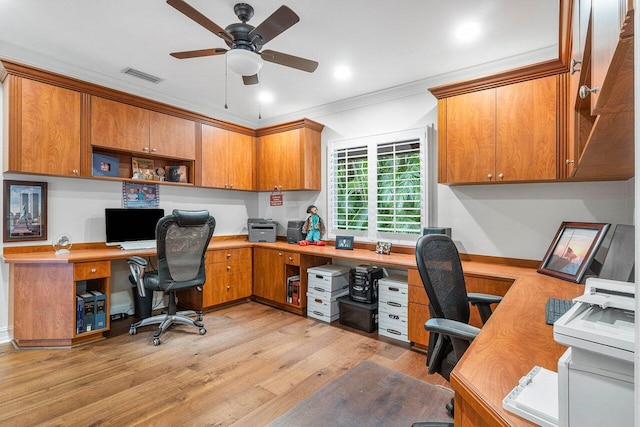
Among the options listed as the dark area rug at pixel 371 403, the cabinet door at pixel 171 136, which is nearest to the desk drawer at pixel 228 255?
the cabinet door at pixel 171 136

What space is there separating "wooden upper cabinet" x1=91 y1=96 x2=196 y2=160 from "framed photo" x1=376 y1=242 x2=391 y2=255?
2.61 meters

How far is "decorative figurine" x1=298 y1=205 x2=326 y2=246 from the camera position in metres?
4.38

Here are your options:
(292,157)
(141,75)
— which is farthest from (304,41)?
(141,75)

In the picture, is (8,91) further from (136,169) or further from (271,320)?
(271,320)

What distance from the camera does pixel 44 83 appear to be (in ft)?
9.85

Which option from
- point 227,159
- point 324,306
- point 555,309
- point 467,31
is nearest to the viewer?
point 555,309

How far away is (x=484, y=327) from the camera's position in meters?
1.39

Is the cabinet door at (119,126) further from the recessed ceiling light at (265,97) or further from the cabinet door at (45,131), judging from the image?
the recessed ceiling light at (265,97)

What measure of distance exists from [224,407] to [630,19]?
2.53 meters

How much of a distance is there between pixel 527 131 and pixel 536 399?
2445 millimetres

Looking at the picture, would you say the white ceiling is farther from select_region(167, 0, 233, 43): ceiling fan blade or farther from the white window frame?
the white window frame

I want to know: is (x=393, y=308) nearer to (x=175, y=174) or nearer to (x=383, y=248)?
(x=383, y=248)

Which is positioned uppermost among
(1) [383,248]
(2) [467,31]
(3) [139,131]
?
(2) [467,31]

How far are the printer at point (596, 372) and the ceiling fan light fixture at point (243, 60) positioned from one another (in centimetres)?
230
